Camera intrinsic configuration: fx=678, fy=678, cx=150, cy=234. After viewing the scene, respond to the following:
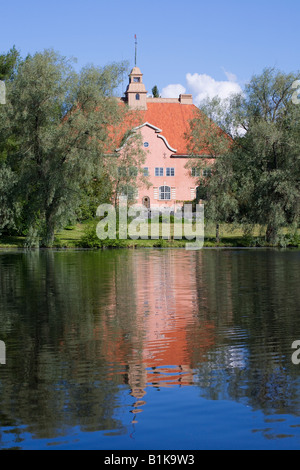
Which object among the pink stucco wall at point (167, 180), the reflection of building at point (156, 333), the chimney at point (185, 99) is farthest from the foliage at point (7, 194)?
the chimney at point (185, 99)

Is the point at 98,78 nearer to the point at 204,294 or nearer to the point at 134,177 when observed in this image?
the point at 134,177

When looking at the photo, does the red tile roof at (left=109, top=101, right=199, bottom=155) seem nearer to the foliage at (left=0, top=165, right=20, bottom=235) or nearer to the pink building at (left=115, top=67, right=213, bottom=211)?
the pink building at (left=115, top=67, right=213, bottom=211)

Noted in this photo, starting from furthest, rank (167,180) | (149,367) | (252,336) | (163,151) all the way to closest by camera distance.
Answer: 1. (167,180)
2. (163,151)
3. (252,336)
4. (149,367)

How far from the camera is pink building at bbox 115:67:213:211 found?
252ft

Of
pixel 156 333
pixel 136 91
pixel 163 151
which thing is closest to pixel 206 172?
pixel 163 151

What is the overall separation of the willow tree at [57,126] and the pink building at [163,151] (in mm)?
30023

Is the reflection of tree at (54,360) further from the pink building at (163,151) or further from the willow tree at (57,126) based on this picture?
the pink building at (163,151)

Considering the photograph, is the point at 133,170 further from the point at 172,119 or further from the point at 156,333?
the point at 156,333

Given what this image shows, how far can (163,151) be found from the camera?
253 ft

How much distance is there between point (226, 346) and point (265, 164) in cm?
3848

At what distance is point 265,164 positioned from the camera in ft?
163

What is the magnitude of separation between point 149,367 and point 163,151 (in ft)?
221

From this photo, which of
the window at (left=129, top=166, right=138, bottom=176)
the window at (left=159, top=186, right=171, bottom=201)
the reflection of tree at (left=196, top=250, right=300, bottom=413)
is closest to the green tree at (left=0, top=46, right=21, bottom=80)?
the window at (left=129, top=166, right=138, bottom=176)

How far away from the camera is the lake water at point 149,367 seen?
802 cm
